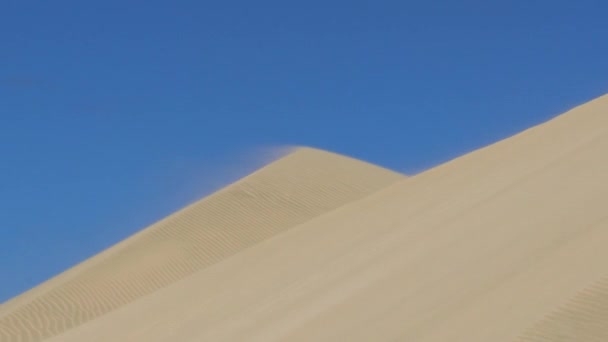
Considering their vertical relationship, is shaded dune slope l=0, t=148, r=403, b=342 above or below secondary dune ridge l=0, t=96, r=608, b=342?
above

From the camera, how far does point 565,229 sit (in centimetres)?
1385

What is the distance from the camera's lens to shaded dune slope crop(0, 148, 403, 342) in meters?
29.9

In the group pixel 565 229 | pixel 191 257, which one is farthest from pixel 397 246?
pixel 191 257

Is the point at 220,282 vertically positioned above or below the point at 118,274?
below

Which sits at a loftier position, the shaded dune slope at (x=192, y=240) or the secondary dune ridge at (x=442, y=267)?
the shaded dune slope at (x=192, y=240)

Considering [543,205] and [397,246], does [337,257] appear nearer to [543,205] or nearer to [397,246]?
[397,246]

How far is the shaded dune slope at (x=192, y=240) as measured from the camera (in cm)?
2994

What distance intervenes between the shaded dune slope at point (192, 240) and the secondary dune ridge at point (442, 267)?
314 inches

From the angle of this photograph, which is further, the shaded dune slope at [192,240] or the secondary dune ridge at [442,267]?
the shaded dune slope at [192,240]

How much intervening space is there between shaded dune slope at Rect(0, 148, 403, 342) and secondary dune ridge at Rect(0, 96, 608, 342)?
7980 mm

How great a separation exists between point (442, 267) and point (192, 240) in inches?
793

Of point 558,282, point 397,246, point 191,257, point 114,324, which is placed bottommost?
point 558,282

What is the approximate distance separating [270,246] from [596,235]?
33.5 ft

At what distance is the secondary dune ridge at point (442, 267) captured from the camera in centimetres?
1162
